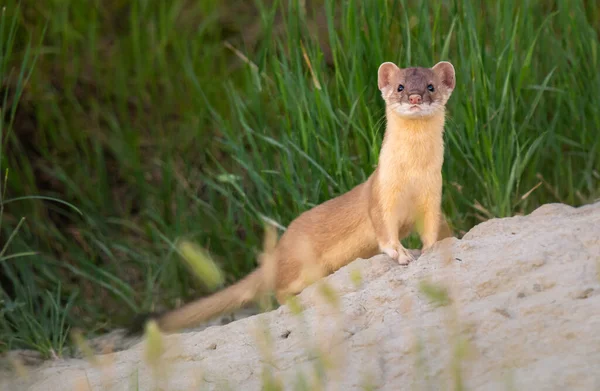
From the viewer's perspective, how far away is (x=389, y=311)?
2959mm

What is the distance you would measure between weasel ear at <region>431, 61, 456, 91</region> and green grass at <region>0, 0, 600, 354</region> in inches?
12.0

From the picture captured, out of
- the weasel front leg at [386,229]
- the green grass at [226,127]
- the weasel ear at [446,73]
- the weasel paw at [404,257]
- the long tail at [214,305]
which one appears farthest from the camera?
the green grass at [226,127]

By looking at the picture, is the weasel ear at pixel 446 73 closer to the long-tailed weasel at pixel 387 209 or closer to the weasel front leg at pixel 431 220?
the long-tailed weasel at pixel 387 209

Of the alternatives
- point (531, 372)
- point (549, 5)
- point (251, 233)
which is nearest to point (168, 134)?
point (251, 233)

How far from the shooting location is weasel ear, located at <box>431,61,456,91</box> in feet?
12.5

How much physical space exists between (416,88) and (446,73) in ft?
0.77

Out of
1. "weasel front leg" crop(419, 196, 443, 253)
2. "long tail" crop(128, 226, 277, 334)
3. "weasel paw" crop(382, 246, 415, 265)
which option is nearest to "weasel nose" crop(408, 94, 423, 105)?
"weasel front leg" crop(419, 196, 443, 253)

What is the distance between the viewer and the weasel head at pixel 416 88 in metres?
3.62

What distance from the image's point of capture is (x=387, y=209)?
370 cm

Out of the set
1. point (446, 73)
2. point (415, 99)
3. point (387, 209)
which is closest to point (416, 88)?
point (415, 99)

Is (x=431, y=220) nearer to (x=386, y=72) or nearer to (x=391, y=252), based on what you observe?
(x=391, y=252)

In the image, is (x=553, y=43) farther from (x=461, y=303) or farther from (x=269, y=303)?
(x=461, y=303)

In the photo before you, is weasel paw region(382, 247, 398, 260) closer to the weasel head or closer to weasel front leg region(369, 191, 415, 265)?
weasel front leg region(369, 191, 415, 265)

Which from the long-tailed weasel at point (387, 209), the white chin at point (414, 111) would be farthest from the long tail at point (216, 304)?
the white chin at point (414, 111)
